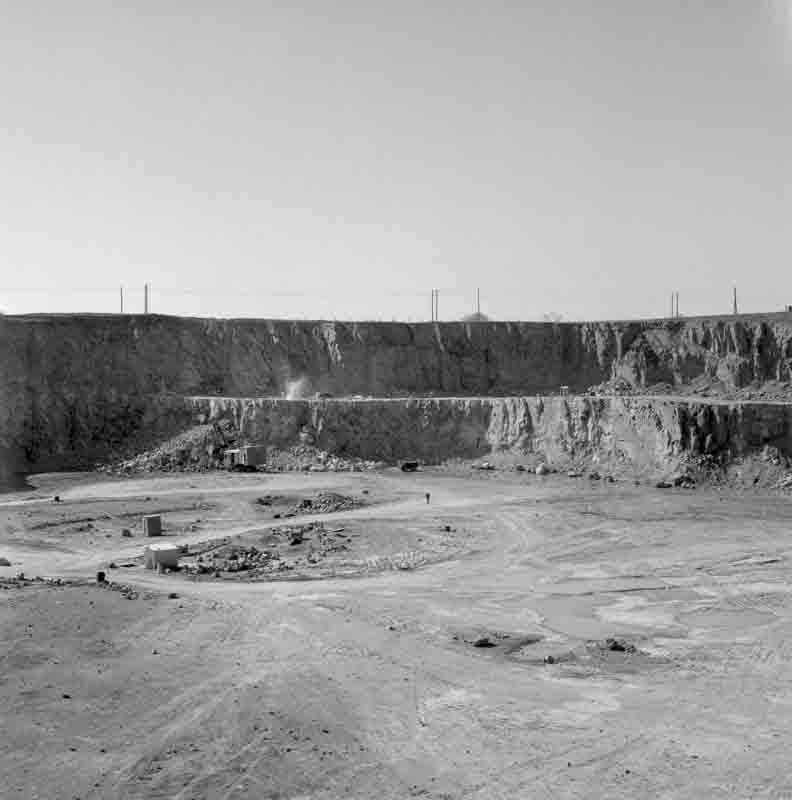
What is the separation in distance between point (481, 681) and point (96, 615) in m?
8.13

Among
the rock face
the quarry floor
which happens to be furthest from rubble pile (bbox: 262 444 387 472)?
the quarry floor

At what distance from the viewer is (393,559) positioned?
26.8 metres

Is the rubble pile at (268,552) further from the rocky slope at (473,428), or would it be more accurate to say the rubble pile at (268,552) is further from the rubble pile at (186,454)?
the rocky slope at (473,428)

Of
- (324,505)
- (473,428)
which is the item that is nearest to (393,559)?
(324,505)

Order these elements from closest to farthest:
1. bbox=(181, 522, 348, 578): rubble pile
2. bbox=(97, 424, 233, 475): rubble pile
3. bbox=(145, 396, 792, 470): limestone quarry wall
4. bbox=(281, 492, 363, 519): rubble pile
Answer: bbox=(181, 522, 348, 578): rubble pile
bbox=(281, 492, 363, 519): rubble pile
bbox=(145, 396, 792, 470): limestone quarry wall
bbox=(97, 424, 233, 475): rubble pile

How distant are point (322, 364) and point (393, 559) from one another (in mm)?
33783

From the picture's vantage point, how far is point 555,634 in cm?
1909

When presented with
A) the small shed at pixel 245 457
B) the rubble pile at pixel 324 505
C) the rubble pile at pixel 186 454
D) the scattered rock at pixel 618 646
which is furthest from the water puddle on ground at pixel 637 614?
the rubble pile at pixel 186 454

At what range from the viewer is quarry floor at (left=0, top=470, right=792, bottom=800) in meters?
12.4

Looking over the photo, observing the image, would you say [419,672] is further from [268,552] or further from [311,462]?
[311,462]

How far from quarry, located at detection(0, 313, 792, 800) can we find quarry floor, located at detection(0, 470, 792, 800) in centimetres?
7

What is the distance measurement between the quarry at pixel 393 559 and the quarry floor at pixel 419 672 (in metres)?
0.07

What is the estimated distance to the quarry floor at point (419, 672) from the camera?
1240 cm

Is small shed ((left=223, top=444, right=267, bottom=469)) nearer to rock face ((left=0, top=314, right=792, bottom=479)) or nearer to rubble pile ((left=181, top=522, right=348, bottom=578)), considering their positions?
rock face ((left=0, top=314, right=792, bottom=479))
